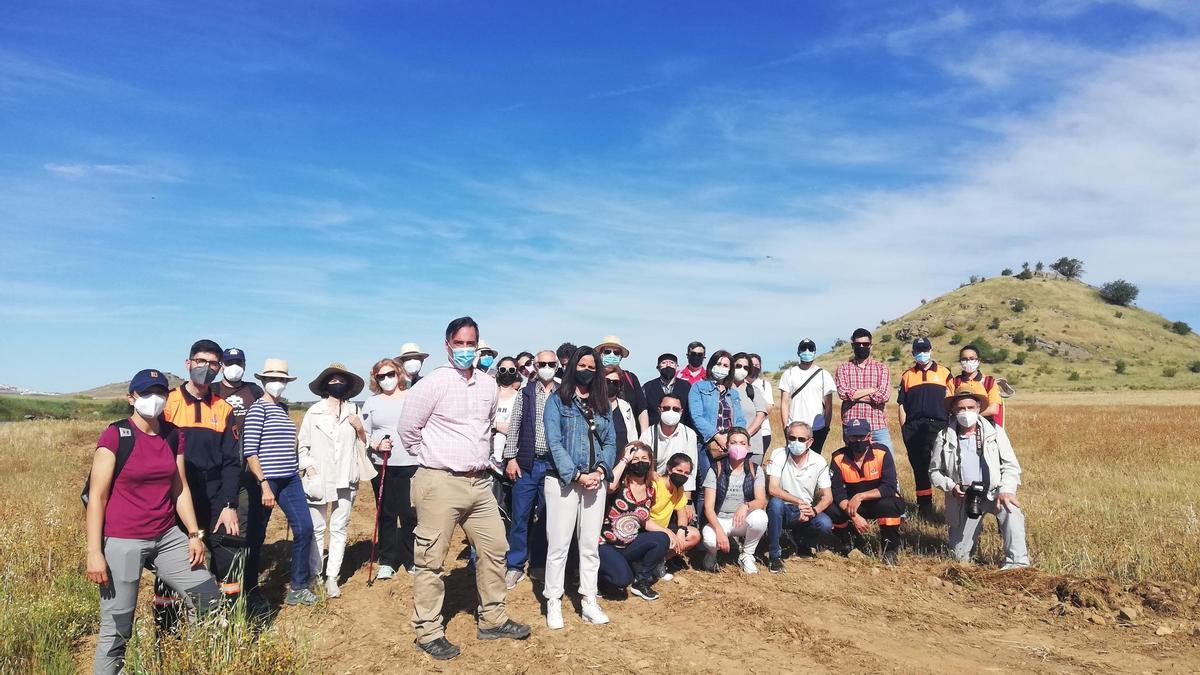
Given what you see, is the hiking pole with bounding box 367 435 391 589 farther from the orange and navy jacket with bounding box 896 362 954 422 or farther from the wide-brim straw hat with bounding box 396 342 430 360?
the orange and navy jacket with bounding box 896 362 954 422

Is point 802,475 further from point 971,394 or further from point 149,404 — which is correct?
point 149,404

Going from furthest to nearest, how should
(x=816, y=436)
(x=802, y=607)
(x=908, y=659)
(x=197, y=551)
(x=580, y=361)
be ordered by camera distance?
(x=816, y=436) → (x=802, y=607) → (x=580, y=361) → (x=908, y=659) → (x=197, y=551)

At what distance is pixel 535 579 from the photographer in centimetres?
734

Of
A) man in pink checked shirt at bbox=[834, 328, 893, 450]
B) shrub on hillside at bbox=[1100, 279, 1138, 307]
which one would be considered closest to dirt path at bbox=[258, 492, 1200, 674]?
man in pink checked shirt at bbox=[834, 328, 893, 450]

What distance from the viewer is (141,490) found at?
14.9ft

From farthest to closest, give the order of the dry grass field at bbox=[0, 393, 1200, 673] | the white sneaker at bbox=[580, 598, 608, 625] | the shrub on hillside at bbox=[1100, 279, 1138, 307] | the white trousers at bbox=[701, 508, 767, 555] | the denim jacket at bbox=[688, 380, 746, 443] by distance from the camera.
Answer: the shrub on hillside at bbox=[1100, 279, 1138, 307], the denim jacket at bbox=[688, 380, 746, 443], the white trousers at bbox=[701, 508, 767, 555], the white sneaker at bbox=[580, 598, 608, 625], the dry grass field at bbox=[0, 393, 1200, 673]

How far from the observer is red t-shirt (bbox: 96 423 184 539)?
14.6ft

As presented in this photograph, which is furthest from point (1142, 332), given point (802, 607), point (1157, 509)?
point (802, 607)

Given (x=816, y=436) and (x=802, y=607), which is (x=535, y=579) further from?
(x=816, y=436)

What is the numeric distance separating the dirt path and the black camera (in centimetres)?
62

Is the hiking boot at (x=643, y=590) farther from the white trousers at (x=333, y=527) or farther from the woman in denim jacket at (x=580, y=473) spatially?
the white trousers at (x=333, y=527)

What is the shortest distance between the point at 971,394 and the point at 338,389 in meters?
6.28

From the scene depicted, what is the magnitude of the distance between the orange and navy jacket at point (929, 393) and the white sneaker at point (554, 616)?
509cm

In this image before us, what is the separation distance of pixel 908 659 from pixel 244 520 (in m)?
5.24
